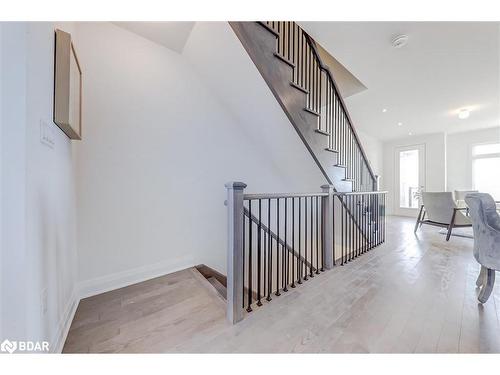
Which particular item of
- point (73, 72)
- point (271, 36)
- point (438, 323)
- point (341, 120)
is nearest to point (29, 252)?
point (73, 72)

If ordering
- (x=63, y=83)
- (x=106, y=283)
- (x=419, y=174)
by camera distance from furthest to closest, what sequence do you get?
(x=419, y=174) → (x=106, y=283) → (x=63, y=83)

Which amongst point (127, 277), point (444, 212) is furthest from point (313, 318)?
point (444, 212)

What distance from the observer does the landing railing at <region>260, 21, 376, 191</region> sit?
2166 mm

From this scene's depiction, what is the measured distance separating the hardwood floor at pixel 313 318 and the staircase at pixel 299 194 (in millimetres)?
181

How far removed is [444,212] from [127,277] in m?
4.60

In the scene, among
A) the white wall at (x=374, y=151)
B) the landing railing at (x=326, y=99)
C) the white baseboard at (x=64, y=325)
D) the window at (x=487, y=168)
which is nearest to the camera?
the white baseboard at (x=64, y=325)

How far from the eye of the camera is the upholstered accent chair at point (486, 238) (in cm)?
146

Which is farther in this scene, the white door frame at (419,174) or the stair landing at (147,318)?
the white door frame at (419,174)

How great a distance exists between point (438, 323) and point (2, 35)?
2.53m

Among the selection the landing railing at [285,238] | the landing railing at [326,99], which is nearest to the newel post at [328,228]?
the landing railing at [285,238]

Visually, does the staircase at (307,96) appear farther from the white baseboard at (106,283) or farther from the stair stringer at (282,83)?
the white baseboard at (106,283)

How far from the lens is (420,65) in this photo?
2.58 meters

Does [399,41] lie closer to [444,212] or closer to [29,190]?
[444,212]

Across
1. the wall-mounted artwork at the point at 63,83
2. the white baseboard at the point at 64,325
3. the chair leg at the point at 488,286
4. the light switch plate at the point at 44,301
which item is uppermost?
the wall-mounted artwork at the point at 63,83
